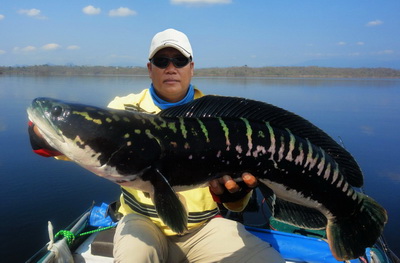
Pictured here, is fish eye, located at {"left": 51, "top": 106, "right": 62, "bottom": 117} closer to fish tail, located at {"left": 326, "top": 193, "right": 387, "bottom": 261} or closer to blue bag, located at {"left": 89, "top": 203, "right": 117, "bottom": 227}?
fish tail, located at {"left": 326, "top": 193, "right": 387, "bottom": 261}

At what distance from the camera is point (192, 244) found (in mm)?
3984

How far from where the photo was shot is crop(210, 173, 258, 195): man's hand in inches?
116

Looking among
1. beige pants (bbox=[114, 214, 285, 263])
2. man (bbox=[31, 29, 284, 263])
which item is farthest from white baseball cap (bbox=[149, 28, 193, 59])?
beige pants (bbox=[114, 214, 285, 263])

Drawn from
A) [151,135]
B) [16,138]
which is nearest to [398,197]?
[151,135]

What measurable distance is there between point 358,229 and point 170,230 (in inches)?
84.2

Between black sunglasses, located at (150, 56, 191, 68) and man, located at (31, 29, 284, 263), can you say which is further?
black sunglasses, located at (150, 56, 191, 68)

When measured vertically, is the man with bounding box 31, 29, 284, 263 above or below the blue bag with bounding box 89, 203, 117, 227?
above

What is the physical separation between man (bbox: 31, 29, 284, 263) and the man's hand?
41 centimetres

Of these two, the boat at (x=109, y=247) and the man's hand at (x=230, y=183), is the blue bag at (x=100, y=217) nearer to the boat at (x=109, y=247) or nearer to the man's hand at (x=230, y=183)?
the boat at (x=109, y=247)

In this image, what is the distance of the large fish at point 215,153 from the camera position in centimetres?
256

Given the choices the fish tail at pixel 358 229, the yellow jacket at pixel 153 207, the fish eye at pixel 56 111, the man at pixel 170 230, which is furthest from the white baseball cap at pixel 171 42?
the fish tail at pixel 358 229

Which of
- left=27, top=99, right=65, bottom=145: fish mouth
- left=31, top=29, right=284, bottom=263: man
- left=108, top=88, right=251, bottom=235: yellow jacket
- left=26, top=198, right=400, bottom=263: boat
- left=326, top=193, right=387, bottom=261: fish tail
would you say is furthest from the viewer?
left=26, top=198, right=400, bottom=263: boat

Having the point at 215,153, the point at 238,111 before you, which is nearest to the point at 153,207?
the point at 215,153

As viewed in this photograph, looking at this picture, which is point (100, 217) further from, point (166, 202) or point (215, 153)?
point (215, 153)
